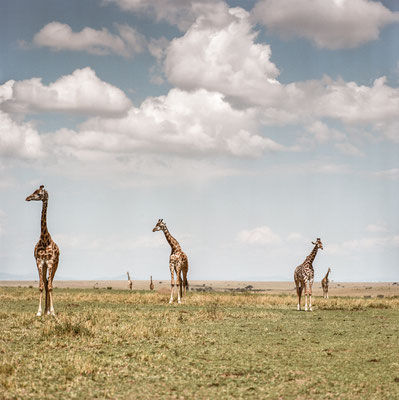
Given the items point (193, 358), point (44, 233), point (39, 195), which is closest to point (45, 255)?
point (44, 233)

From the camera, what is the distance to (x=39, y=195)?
20.8 meters

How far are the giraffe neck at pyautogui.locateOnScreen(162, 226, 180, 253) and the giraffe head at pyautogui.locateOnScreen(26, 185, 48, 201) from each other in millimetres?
11678

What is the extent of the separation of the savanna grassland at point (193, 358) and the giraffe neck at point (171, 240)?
445 inches

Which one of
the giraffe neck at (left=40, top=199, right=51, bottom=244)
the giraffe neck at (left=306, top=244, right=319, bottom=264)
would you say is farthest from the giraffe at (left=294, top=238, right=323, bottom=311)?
the giraffe neck at (left=40, top=199, right=51, bottom=244)

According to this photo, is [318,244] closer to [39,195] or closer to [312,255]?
[312,255]

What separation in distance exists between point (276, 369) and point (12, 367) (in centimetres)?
565

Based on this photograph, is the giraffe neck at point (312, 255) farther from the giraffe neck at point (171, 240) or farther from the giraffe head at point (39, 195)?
the giraffe head at point (39, 195)

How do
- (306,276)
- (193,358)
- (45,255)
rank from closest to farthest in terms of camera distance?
(193,358) < (45,255) < (306,276)

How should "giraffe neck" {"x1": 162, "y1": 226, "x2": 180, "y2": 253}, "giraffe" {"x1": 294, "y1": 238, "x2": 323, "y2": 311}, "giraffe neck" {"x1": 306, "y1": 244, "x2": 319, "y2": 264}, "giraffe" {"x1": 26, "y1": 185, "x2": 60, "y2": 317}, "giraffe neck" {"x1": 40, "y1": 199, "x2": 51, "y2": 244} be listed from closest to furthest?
"giraffe" {"x1": 26, "y1": 185, "x2": 60, "y2": 317}
"giraffe neck" {"x1": 40, "y1": 199, "x2": 51, "y2": 244}
"giraffe" {"x1": 294, "y1": 238, "x2": 323, "y2": 311}
"giraffe neck" {"x1": 306, "y1": 244, "x2": 319, "y2": 264}
"giraffe neck" {"x1": 162, "y1": 226, "x2": 180, "y2": 253}

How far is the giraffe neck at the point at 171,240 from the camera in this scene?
31359 millimetres

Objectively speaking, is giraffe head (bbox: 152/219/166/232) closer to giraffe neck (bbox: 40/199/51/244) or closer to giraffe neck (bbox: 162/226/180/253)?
giraffe neck (bbox: 162/226/180/253)

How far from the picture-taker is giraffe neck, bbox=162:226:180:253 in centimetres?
3136

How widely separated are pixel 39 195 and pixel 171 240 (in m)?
12.0

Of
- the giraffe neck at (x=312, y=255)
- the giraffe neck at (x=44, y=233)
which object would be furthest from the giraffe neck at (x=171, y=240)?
the giraffe neck at (x=44, y=233)
